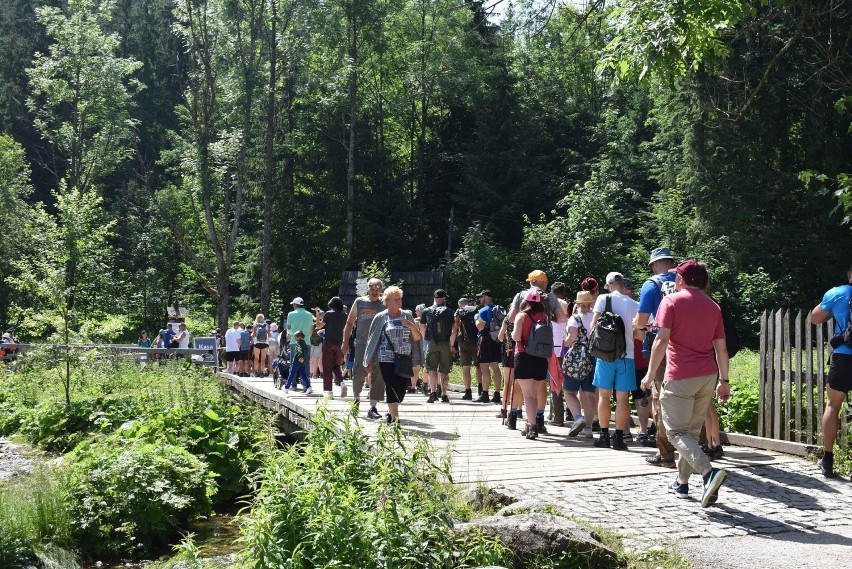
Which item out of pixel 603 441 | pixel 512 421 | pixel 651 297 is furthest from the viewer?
pixel 512 421

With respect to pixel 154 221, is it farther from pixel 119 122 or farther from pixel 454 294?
pixel 454 294

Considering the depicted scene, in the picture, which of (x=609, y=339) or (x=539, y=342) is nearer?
(x=609, y=339)

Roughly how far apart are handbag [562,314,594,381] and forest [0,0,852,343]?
1892cm

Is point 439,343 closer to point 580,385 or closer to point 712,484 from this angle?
point 580,385

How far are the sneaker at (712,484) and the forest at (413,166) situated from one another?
22.5 m

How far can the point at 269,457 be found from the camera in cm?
680

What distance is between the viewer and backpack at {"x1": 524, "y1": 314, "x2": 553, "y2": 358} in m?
10.2

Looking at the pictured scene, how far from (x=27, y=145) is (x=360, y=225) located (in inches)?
1067

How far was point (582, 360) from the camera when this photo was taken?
411 inches

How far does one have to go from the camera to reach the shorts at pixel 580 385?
10469 millimetres

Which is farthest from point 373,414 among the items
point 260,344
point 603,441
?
point 260,344

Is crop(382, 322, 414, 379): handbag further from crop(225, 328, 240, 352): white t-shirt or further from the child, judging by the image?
crop(225, 328, 240, 352): white t-shirt

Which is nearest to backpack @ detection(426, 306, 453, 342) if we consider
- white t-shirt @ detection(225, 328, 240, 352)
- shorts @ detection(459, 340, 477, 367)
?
shorts @ detection(459, 340, 477, 367)

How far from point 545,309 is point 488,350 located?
473 centimetres
